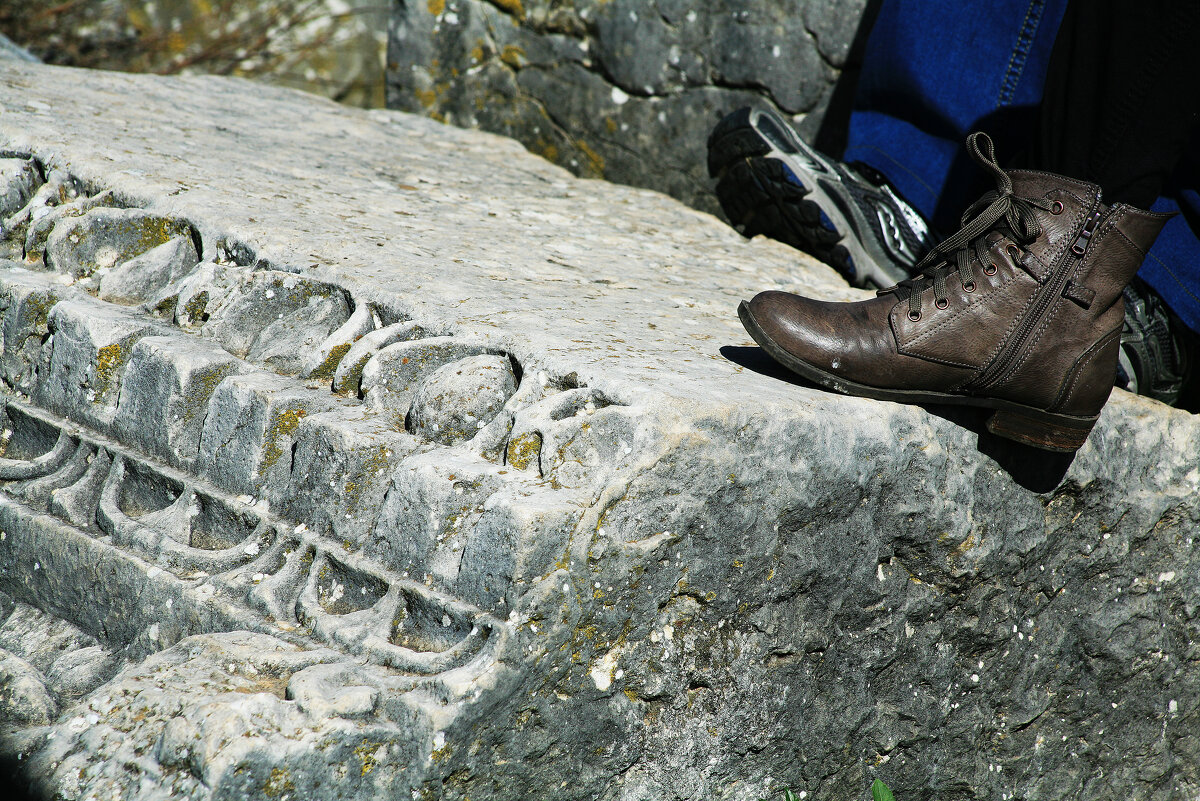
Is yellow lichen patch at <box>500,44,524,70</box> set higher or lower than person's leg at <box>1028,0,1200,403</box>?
lower

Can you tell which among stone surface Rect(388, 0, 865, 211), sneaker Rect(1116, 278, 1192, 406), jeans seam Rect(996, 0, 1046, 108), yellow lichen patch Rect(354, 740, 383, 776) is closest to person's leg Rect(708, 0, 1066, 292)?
jeans seam Rect(996, 0, 1046, 108)

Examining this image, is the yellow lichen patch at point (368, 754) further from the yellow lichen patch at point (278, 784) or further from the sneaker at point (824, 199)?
the sneaker at point (824, 199)

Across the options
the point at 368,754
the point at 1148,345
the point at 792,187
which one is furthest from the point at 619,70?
the point at 368,754

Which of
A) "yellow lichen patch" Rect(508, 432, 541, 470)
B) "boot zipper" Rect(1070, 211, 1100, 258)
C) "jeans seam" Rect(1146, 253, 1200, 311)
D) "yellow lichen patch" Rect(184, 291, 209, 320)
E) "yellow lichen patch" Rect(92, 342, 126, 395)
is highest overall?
"boot zipper" Rect(1070, 211, 1100, 258)

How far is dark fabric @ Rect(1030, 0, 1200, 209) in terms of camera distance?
1.45 metres

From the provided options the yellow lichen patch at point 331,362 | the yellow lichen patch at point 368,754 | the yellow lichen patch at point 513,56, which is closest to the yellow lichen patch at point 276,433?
the yellow lichen patch at point 331,362

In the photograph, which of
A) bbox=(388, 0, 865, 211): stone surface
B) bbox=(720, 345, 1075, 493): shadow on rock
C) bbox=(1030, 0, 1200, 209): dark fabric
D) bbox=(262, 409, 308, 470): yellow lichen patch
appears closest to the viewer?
bbox=(262, 409, 308, 470): yellow lichen patch

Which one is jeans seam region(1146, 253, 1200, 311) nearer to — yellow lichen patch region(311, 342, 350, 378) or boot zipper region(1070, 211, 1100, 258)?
boot zipper region(1070, 211, 1100, 258)

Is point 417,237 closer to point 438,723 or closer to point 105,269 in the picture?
point 105,269

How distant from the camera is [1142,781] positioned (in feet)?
5.49

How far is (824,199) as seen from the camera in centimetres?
195

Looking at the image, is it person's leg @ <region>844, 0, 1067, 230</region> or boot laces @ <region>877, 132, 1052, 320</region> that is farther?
person's leg @ <region>844, 0, 1067, 230</region>

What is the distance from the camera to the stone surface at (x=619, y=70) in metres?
2.42

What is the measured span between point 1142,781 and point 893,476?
3.08 ft
